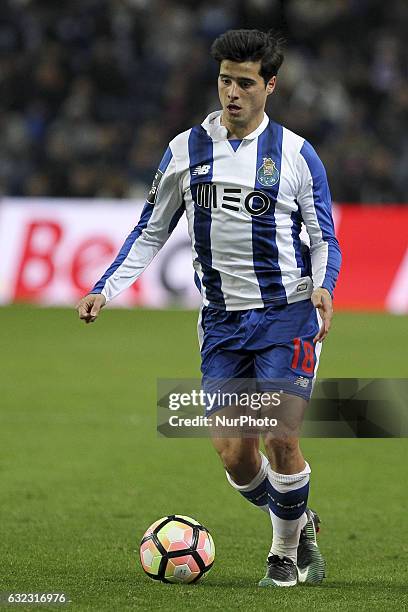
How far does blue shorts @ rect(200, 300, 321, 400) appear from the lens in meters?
4.98

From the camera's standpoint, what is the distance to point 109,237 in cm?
1545

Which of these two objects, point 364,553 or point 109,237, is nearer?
point 364,553

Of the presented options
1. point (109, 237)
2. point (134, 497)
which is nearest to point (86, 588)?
point (134, 497)

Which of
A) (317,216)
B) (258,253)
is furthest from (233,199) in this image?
(317,216)

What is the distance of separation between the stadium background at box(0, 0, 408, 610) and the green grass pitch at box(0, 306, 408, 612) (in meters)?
0.02

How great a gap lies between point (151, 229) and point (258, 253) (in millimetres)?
471

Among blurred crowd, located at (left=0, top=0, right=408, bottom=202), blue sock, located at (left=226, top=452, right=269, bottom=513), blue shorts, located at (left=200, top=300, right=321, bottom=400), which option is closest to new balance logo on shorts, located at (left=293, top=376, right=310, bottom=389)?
blue shorts, located at (left=200, top=300, right=321, bottom=400)

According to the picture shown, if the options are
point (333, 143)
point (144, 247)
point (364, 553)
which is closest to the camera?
point (144, 247)

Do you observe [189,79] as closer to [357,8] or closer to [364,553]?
[357,8]

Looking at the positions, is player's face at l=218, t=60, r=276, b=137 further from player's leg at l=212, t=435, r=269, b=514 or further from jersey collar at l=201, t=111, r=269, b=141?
player's leg at l=212, t=435, r=269, b=514

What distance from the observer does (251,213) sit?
16.5 feet

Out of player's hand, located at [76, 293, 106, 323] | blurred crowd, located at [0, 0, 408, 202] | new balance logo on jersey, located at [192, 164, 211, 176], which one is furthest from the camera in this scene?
blurred crowd, located at [0, 0, 408, 202]

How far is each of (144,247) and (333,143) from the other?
12775 millimetres

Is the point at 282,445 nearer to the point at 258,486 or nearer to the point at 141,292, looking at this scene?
the point at 258,486
